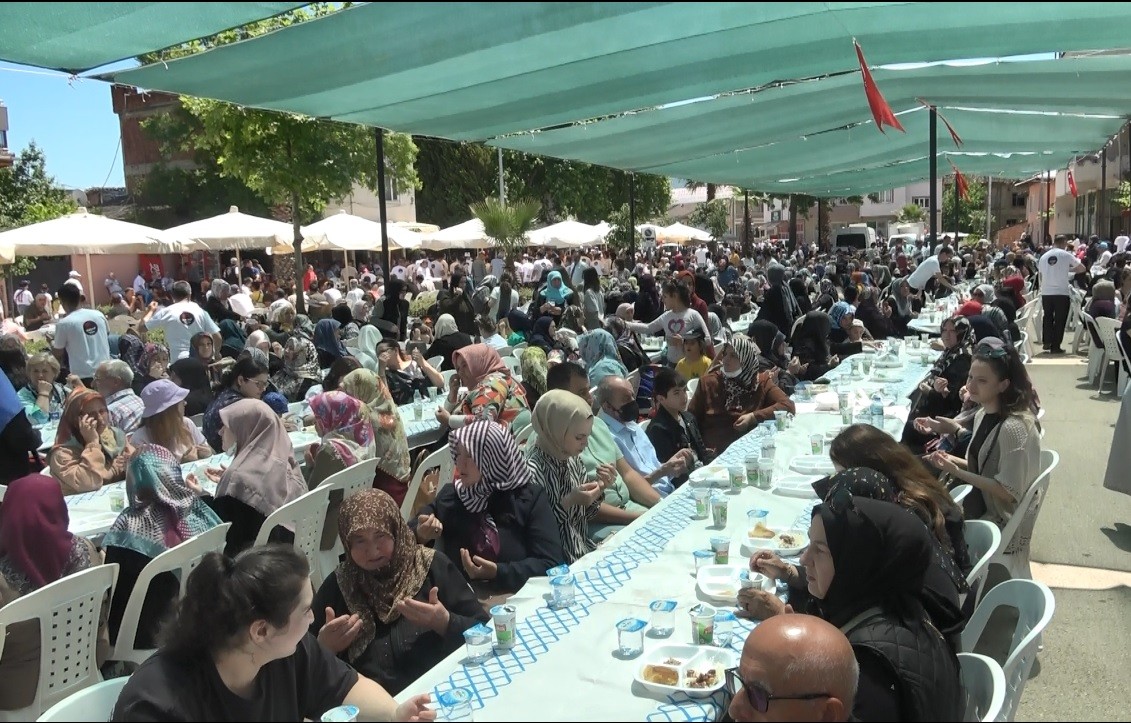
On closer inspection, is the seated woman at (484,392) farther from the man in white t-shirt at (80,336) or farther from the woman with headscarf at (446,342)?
the man in white t-shirt at (80,336)

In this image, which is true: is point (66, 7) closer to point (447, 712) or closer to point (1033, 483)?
point (447, 712)

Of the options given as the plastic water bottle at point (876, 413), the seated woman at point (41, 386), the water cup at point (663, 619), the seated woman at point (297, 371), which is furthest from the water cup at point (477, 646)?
the seated woman at point (41, 386)

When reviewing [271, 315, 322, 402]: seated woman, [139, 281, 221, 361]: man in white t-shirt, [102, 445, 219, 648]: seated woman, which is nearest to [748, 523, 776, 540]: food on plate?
[102, 445, 219, 648]: seated woman

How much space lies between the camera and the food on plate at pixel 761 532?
3529 mm

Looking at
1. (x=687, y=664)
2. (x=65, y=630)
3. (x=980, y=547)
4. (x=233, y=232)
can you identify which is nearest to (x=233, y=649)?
(x=687, y=664)

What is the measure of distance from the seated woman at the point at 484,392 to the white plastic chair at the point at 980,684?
3497 millimetres

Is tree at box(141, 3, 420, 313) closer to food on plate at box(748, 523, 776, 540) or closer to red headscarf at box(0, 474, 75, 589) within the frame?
red headscarf at box(0, 474, 75, 589)

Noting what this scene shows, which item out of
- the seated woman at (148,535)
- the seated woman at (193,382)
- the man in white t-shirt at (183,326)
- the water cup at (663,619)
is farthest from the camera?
the man in white t-shirt at (183,326)

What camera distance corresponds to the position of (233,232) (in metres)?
16.6

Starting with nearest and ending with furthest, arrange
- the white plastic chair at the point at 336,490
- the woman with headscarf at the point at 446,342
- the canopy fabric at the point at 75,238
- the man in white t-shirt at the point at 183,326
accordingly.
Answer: the white plastic chair at the point at 336,490 < the woman with headscarf at the point at 446,342 < the man in white t-shirt at the point at 183,326 < the canopy fabric at the point at 75,238

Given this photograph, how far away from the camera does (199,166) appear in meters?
38.1

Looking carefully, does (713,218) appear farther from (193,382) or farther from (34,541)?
(34,541)

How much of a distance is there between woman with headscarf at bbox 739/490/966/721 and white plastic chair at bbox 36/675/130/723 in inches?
73.1

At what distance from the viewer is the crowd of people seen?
2154 mm
